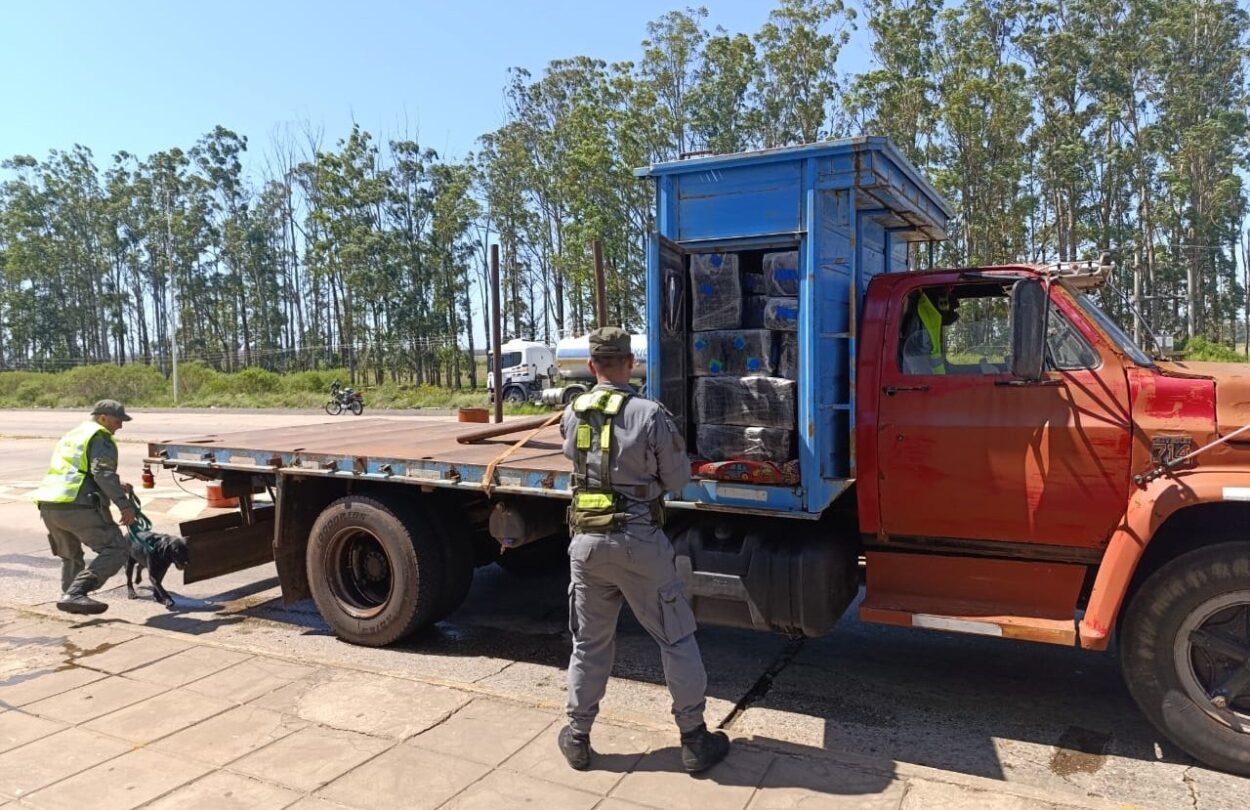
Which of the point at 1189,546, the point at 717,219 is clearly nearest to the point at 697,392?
the point at 717,219

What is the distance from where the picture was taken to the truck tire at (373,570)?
17.6 ft

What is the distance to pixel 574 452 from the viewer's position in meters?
3.73

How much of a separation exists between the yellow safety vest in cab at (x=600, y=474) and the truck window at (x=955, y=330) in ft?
5.70

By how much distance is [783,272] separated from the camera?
4496mm

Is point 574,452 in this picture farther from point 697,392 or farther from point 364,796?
point 364,796

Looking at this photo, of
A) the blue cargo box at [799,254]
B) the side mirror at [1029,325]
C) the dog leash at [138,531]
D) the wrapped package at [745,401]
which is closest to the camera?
the side mirror at [1029,325]

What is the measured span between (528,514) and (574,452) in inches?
60.8

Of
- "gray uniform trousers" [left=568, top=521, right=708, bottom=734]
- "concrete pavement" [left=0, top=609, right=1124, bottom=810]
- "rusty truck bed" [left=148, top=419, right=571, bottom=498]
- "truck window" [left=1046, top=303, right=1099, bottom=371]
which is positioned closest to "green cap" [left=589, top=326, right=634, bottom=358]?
"gray uniform trousers" [left=568, top=521, right=708, bottom=734]

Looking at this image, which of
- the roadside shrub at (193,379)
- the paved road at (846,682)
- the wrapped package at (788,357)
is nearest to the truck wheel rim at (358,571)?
the paved road at (846,682)

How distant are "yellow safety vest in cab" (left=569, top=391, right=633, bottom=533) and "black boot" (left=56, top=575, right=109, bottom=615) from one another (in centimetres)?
431

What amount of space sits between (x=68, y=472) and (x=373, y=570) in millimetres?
2406

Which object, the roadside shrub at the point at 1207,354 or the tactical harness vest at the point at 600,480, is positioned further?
the roadside shrub at the point at 1207,354

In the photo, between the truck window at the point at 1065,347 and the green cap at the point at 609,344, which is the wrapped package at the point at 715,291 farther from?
the truck window at the point at 1065,347

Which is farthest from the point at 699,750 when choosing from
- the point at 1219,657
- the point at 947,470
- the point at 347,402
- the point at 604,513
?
the point at 347,402
